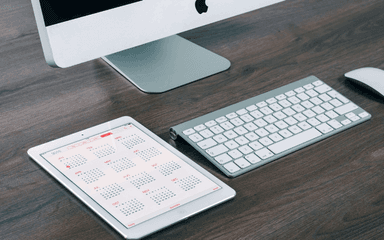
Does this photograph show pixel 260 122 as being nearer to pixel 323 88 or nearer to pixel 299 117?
pixel 299 117

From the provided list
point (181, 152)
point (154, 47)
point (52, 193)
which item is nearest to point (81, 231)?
point (52, 193)

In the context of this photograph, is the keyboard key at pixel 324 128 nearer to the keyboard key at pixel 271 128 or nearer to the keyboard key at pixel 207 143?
the keyboard key at pixel 271 128

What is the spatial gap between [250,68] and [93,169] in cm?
45

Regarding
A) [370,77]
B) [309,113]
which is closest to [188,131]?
[309,113]

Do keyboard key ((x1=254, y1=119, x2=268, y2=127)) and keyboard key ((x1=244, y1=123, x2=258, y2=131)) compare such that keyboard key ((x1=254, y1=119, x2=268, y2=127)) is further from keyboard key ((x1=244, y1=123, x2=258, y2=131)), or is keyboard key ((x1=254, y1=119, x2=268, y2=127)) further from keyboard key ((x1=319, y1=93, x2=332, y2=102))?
keyboard key ((x1=319, y1=93, x2=332, y2=102))

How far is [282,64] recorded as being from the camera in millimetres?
976

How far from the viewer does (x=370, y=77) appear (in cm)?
86

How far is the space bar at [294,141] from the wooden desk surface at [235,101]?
0.02 m

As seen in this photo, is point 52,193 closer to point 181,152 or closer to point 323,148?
point 181,152

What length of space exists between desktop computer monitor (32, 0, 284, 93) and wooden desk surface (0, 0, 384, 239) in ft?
0.12

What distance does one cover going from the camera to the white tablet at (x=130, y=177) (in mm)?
589

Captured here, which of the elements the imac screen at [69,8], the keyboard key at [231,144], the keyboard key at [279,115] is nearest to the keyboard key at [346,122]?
the keyboard key at [279,115]

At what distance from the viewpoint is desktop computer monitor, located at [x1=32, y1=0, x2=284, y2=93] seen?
29.0 inches

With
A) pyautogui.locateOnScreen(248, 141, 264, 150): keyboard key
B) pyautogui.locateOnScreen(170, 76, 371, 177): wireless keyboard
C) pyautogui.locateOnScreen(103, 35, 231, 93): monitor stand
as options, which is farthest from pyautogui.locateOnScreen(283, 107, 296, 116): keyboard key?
pyautogui.locateOnScreen(103, 35, 231, 93): monitor stand
